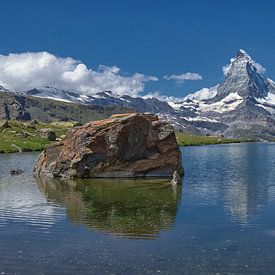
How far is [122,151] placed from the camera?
74062mm

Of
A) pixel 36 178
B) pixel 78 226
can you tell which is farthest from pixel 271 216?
pixel 36 178

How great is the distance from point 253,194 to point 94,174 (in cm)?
2598

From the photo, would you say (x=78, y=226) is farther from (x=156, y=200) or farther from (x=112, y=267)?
(x=156, y=200)

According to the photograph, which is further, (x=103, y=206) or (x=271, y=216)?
(x=103, y=206)

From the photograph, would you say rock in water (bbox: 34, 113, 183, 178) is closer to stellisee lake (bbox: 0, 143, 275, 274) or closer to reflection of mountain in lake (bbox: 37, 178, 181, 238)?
reflection of mountain in lake (bbox: 37, 178, 181, 238)

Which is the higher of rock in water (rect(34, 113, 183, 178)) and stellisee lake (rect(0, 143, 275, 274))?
rock in water (rect(34, 113, 183, 178))

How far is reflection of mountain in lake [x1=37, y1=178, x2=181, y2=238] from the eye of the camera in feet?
129

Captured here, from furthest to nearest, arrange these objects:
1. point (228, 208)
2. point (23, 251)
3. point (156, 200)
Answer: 1. point (156, 200)
2. point (228, 208)
3. point (23, 251)

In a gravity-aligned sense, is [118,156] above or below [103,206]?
above

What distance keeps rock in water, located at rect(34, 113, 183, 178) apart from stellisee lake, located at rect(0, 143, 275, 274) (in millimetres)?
9051

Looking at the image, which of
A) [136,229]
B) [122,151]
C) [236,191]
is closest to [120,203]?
[136,229]

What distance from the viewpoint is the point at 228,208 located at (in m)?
48.4

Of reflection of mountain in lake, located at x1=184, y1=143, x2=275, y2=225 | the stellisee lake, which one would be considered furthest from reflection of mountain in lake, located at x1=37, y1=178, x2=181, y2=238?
reflection of mountain in lake, located at x1=184, y1=143, x2=275, y2=225

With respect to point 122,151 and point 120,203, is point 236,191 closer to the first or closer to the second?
point 120,203
